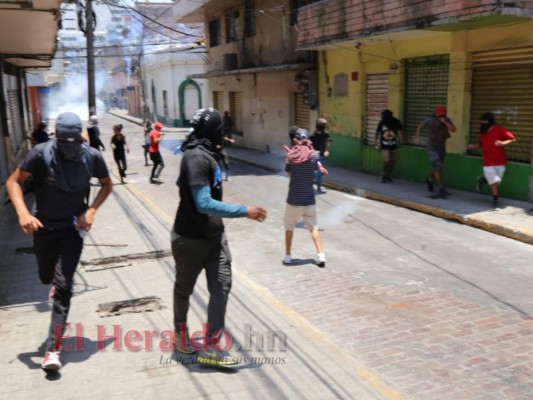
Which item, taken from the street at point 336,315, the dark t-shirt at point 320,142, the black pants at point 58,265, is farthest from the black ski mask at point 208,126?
the dark t-shirt at point 320,142

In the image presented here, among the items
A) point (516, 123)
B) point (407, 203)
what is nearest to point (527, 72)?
point (516, 123)

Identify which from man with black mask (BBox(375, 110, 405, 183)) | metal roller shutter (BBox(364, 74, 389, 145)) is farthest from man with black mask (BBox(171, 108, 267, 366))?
metal roller shutter (BBox(364, 74, 389, 145))

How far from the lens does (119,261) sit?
22.2ft

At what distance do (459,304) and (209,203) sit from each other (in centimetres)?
298

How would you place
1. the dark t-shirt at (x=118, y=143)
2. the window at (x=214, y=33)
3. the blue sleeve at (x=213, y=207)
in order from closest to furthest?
1. the blue sleeve at (x=213, y=207)
2. the dark t-shirt at (x=118, y=143)
3. the window at (x=214, y=33)

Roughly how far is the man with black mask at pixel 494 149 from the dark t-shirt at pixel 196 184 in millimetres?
6690

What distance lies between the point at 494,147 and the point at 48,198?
747cm

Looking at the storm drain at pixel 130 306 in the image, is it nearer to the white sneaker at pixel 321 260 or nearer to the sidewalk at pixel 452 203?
the white sneaker at pixel 321 260

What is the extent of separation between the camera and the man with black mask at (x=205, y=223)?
3.52 m

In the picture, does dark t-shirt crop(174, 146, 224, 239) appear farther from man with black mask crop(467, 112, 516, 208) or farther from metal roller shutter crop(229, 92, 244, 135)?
metal roller shutter crop(229, 92, 244, 135)

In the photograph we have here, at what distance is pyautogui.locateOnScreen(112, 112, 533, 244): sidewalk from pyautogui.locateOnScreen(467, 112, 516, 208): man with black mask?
1.42 ft

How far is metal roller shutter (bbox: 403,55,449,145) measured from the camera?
1133 centimetres

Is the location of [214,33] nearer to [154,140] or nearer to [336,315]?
[154,140]

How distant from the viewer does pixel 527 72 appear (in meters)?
9.20
